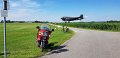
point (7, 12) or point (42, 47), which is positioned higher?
point (7, 12)

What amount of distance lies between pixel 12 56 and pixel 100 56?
420 cm

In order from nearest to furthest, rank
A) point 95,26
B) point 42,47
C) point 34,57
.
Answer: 1. point 34,57
2. point 42,47
3. point 95,26

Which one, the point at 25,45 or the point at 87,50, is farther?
the point at 25,45

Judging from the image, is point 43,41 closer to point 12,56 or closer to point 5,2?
point 12,56

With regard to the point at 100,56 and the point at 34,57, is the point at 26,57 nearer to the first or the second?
the point at 34,57

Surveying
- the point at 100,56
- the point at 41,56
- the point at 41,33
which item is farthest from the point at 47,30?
the point at 100,56

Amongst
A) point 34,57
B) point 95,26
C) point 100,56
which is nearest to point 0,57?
point 34,57

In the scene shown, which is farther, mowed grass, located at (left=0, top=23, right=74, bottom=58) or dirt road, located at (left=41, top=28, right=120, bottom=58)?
mowed grass, located at (left=0, top=23, right=74, bottom=58)

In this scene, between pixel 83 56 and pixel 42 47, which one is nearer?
pixel 83 56

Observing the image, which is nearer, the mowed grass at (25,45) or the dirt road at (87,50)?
the dirt road at (87,50)

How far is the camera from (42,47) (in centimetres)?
1496

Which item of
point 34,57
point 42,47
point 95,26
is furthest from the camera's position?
point 95,26

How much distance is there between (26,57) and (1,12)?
2719mm

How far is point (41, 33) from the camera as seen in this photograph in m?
15.5
